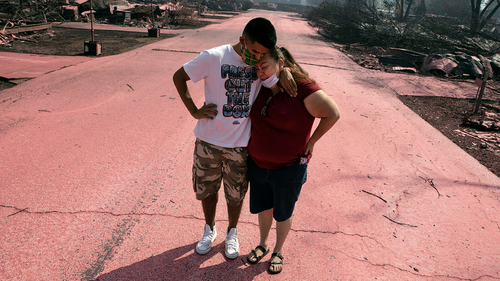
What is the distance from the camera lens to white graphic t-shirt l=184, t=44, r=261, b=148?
214 centimetres

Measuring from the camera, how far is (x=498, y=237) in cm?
321

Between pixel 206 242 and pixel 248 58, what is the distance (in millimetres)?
1505

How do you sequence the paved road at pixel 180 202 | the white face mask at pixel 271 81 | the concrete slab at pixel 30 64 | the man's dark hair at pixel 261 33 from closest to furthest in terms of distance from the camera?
the man's dark hair at pixel 261 33, the white face mask at pixel 271 81, the paved road at pixel 180 202, the concrete slab at pixel 30 64

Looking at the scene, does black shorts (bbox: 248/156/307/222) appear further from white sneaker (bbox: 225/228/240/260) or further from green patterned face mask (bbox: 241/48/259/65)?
green patterned face mask (bbox: 241/48/259/65)

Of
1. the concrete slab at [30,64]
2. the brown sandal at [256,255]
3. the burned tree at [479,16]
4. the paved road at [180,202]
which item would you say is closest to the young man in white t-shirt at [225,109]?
the brown sandal at [256,255]

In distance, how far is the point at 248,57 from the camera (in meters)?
2.02

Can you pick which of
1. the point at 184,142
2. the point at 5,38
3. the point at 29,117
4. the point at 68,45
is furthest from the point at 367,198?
the point at 5,38

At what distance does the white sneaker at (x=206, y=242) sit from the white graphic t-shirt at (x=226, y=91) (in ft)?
2.82

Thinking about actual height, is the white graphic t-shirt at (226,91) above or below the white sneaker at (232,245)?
above

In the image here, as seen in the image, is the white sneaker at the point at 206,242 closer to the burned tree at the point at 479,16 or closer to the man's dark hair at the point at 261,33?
the man's dark hair at the point at 261,33

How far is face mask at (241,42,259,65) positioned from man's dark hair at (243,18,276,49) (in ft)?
0.33

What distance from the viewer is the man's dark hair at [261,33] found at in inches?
74.0

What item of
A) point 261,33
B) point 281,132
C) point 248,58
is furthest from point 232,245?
point 261,33

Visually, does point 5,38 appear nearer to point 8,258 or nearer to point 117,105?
point 117,105
